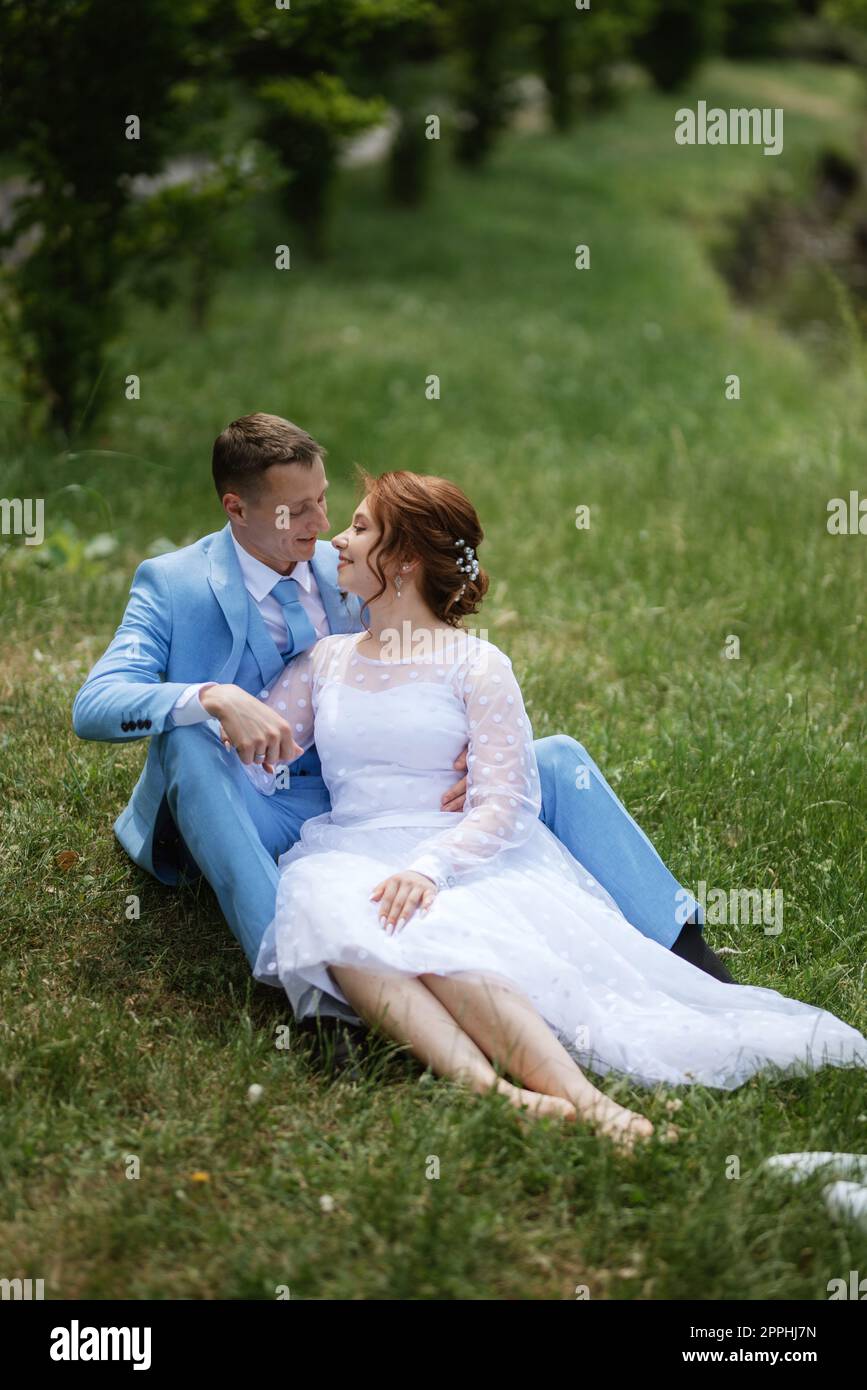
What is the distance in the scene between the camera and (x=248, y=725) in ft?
11.2

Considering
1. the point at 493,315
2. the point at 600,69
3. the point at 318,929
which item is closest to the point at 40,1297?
the point at 318,929

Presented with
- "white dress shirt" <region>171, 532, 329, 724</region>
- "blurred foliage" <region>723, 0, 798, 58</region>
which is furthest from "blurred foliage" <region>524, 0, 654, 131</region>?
"white dress shirt" <region>171, 532, 329, 724</region>

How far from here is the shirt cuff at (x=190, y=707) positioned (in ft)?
11.6

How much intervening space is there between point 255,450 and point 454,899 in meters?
1.26

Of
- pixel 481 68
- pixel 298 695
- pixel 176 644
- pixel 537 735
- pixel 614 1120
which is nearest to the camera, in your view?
pixel 614 1120

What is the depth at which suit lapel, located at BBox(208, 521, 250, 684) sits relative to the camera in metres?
3.89

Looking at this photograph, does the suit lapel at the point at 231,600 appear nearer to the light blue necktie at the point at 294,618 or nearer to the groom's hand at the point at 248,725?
the light blue necktie at the point at 294,618

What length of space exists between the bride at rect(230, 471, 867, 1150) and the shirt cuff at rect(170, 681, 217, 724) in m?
0.19

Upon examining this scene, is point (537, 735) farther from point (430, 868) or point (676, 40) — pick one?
point (676, 40)

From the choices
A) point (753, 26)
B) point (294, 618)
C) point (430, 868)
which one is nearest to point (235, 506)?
point (294, 618)

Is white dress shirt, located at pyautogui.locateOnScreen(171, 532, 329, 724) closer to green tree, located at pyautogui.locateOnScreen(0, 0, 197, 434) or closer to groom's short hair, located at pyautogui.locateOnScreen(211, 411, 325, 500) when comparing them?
groom's short hair, located at pyautogui.locateOnScreen(211, 411, 325, 500)

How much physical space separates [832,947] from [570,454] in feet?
16.8

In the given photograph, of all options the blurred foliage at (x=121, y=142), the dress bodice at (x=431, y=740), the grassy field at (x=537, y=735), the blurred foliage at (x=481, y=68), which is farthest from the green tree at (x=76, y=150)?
the blurred foliage at (x=481, y=68)

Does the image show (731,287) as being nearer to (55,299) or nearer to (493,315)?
(493,315)
